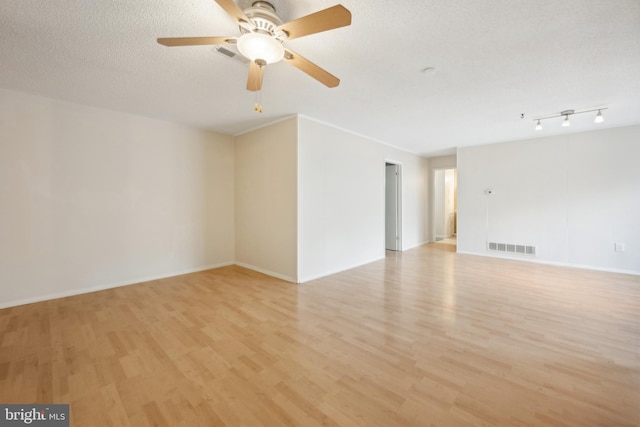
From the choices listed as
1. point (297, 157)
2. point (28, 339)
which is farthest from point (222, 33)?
point (28, 339)

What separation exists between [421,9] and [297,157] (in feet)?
8.09

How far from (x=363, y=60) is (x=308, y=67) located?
71 cm

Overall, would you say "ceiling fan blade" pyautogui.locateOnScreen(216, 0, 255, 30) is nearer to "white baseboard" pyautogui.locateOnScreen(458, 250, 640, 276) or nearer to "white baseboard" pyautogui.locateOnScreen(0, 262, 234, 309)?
"white baseboard" pyautogui.locateOnScreen(0, 262, 234, 309)

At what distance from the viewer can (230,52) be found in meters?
2.21

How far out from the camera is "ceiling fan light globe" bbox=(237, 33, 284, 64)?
1.62 m

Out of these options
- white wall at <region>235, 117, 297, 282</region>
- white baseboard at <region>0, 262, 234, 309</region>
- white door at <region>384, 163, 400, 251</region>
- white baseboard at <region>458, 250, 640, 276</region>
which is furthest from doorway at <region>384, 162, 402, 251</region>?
white baseboard at <region>0, 262, 234, 309</region>

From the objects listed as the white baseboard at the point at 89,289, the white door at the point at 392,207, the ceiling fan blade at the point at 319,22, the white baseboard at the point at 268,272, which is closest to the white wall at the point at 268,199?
the white baseboard at the point at 268,272

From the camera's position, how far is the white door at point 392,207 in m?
6.47

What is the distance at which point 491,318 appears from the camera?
2762 mm

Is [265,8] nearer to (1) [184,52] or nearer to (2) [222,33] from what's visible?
(2) [222,33]

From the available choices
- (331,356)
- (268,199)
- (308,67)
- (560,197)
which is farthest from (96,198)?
(560,197)

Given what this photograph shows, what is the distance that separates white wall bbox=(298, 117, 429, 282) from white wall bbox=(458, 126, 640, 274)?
2.10 m

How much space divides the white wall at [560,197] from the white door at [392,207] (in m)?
1.49

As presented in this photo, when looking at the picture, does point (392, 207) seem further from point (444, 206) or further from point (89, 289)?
point (89, 289)
